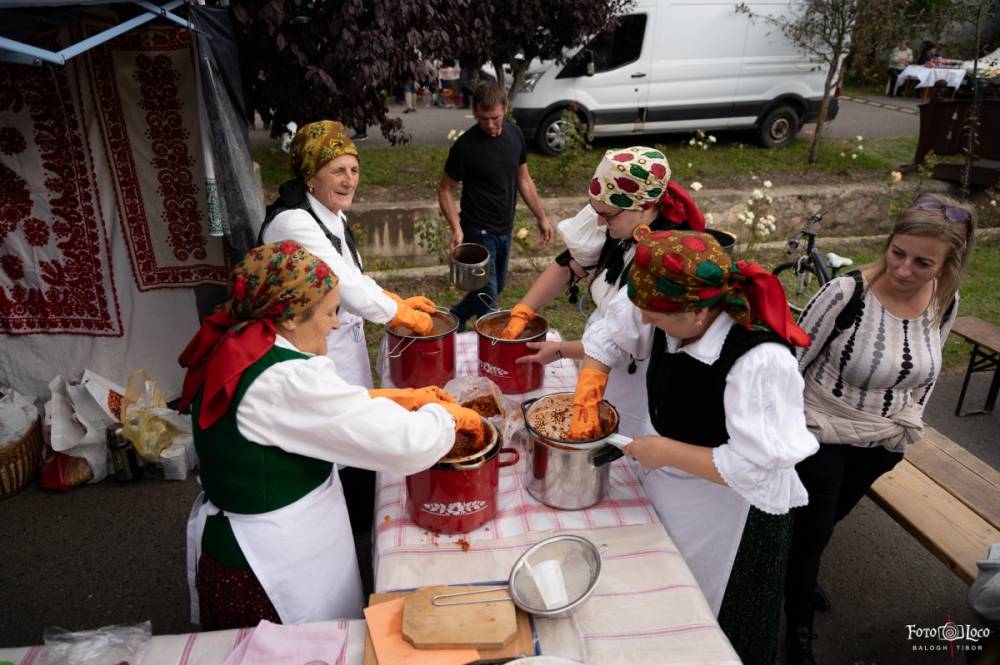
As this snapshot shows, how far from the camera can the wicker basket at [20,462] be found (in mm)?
3523

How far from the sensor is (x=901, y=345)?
2414mm

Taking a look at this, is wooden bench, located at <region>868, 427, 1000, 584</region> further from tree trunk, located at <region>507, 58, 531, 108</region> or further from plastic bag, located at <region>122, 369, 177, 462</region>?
tree trunk, located at <region>507, 58, 531, 108</region>

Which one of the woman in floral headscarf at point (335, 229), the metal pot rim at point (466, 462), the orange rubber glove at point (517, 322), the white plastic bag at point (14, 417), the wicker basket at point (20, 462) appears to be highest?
the woman in floral headscarf at point (335, 229)

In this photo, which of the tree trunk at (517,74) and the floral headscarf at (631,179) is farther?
the tree trunk at (517,74)

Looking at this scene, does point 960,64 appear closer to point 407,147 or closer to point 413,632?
point 407,147

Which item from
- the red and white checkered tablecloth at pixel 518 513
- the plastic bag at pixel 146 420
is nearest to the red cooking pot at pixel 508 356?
the red and white checkered tablecloth at pixel 518 513

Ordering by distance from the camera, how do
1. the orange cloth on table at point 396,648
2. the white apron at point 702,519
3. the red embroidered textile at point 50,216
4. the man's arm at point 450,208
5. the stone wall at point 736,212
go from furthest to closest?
1. the stone wall at point 736,212
2. the man's arm at point 450,208
3. the red embroidered textile at point 50,216
4. the white apron at point 702,519
5. the orange cloth on table at point 396,648

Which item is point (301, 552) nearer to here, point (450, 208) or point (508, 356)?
point (508, 356)

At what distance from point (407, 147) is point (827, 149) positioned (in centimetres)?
658

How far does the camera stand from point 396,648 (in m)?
1.53

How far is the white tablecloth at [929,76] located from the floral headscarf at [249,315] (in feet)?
51.9

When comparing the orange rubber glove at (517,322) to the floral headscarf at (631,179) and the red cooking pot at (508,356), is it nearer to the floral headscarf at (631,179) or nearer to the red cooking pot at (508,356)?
the red cooking pot at (508,356)

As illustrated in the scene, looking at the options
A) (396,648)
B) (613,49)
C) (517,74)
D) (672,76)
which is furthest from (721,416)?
(672,76)

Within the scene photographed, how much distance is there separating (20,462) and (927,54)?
19.5m
